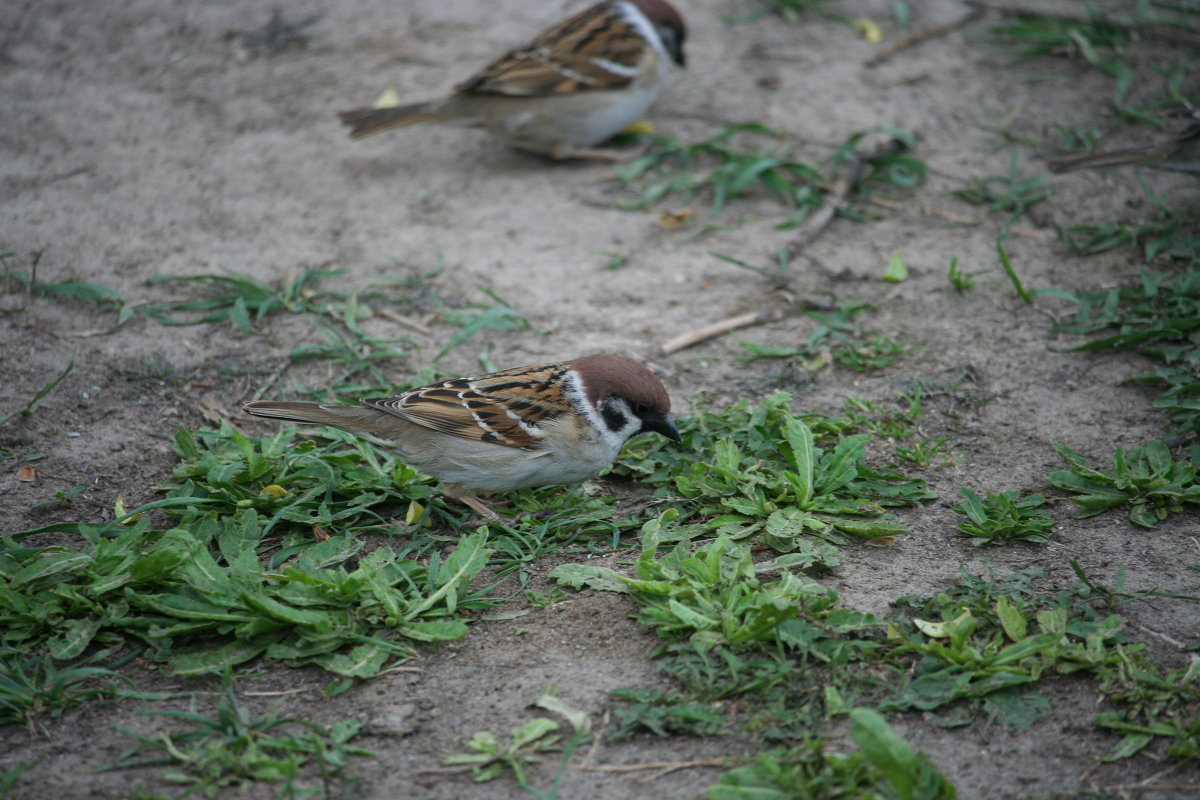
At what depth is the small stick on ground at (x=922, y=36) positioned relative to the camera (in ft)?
21.9

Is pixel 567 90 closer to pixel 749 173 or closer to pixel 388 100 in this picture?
pixel 749 173

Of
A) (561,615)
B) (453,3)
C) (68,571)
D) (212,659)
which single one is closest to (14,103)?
(453,3)

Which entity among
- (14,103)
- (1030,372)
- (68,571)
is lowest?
(1030,372)

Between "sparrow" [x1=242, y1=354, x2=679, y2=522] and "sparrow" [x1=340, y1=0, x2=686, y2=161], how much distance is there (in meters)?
2.74

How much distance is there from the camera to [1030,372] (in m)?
4.21

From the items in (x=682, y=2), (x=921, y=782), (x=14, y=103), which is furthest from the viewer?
(x=682, y=2)

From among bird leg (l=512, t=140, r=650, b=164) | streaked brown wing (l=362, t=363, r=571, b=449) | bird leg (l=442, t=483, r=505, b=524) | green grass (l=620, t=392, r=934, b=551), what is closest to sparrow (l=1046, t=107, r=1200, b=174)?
green grass (l=620, t=392, r=934, b=551)

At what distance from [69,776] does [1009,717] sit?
7.68ft

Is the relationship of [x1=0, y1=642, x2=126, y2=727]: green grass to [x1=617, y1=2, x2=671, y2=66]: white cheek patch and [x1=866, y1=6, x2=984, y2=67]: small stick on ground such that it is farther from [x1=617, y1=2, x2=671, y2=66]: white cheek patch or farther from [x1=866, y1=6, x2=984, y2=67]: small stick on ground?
[x1=866, y1=6, x2=984, y2=67]: small stick on ground

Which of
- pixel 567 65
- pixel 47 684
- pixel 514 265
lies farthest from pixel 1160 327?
pixel 47 684

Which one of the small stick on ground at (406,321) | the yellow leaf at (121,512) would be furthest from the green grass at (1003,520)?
the yellow leaf at (121,512)

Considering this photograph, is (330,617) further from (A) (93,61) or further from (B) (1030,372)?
(A) (93,61)

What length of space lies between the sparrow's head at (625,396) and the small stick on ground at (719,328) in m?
0.91

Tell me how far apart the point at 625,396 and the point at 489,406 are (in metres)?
0.49
